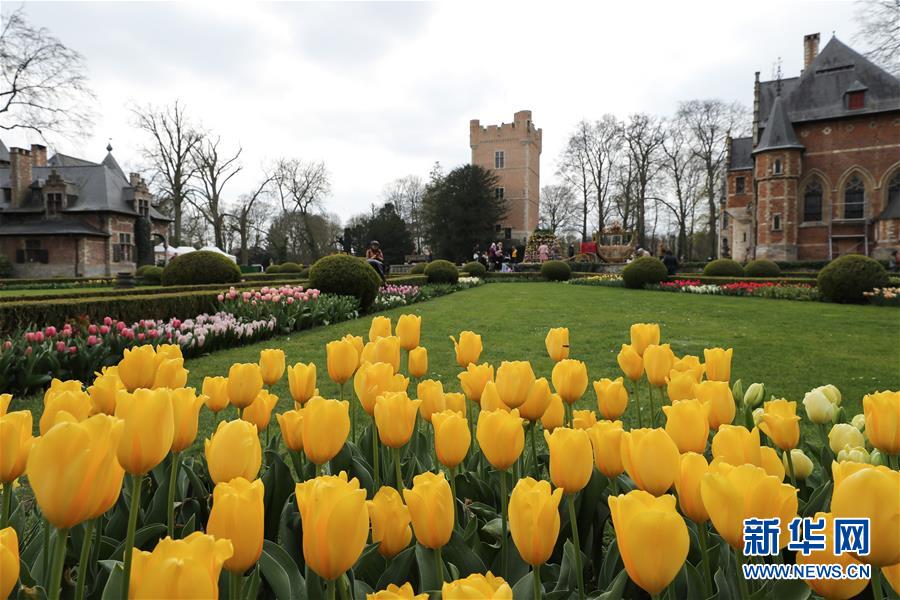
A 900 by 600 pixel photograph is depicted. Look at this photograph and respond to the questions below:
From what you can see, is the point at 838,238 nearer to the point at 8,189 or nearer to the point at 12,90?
the point at 12,90

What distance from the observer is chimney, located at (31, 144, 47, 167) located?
3488 centimetres

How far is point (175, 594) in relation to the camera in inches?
22.3

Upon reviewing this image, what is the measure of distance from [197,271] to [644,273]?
15.2 metres

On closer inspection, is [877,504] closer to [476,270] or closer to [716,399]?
[716,399]

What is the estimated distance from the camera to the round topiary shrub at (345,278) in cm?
1206

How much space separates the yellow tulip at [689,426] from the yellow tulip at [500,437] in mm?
336

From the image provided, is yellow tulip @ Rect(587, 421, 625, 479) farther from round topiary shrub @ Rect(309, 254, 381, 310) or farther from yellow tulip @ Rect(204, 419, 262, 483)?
round topiary shrub @ Rect(309, 254, 381, 310)

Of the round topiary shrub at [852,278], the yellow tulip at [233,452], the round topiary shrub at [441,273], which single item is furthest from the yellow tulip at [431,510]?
the round topiary shrub at [441,273]

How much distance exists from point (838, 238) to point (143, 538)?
124 feet

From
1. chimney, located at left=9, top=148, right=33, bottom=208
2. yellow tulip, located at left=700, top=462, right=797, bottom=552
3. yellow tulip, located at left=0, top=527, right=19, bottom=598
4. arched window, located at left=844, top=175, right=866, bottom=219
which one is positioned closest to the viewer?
yellow tulip, located at left=0, top=527, right=19, bottom=598

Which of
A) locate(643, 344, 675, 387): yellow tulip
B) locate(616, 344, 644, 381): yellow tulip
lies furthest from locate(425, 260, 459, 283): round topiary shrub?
locate(643, 344, 675, 387): yellow tulip

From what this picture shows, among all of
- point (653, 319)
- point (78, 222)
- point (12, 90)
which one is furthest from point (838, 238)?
point (78, 222)

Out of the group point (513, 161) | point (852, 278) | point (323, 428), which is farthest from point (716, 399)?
point (513, 161)

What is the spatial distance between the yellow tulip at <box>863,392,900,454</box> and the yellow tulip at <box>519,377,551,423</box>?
76cm
